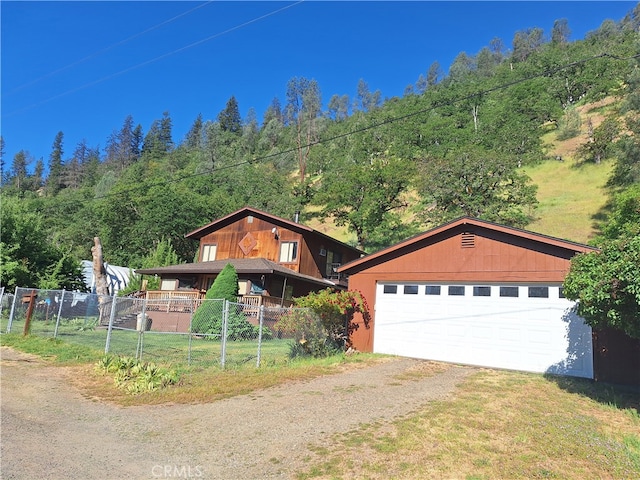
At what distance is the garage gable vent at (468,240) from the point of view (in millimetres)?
11320

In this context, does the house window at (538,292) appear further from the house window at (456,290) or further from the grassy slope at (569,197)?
the grassy slope at (569,197)

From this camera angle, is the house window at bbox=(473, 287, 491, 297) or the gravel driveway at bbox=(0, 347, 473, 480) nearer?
the gravel driveway at bbox=(0, 347, 473, 480)

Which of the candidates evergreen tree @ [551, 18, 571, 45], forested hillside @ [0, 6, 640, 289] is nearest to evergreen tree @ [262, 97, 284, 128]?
forested hillside @ [0, 6, 640, 289]

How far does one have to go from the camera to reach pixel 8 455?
168 inches

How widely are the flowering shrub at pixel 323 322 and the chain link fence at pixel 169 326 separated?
0.04m

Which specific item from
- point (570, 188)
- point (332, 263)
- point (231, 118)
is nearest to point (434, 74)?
point (231, 118)

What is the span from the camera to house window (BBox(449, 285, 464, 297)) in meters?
11.3

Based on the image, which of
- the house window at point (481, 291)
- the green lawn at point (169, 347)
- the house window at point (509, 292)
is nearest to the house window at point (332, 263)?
the green lawn at point (169, 347)

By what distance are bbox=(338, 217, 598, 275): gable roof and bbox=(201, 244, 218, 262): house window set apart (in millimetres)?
14524

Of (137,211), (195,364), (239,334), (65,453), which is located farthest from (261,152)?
(65,453)

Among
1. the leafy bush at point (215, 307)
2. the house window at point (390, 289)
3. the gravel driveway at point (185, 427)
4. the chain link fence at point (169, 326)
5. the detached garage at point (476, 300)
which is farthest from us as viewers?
the leafy bush at point (215, 307)

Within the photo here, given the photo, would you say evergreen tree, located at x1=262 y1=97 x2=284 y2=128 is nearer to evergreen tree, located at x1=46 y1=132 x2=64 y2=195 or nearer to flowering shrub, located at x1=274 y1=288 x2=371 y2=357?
evergreen tree, located at x1=46 y1=132 x2=64 y2=195

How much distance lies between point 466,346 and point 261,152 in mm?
65670

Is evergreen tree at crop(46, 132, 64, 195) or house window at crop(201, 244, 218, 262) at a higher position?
evergreen tree at crop(46, 132, 64, 195)
